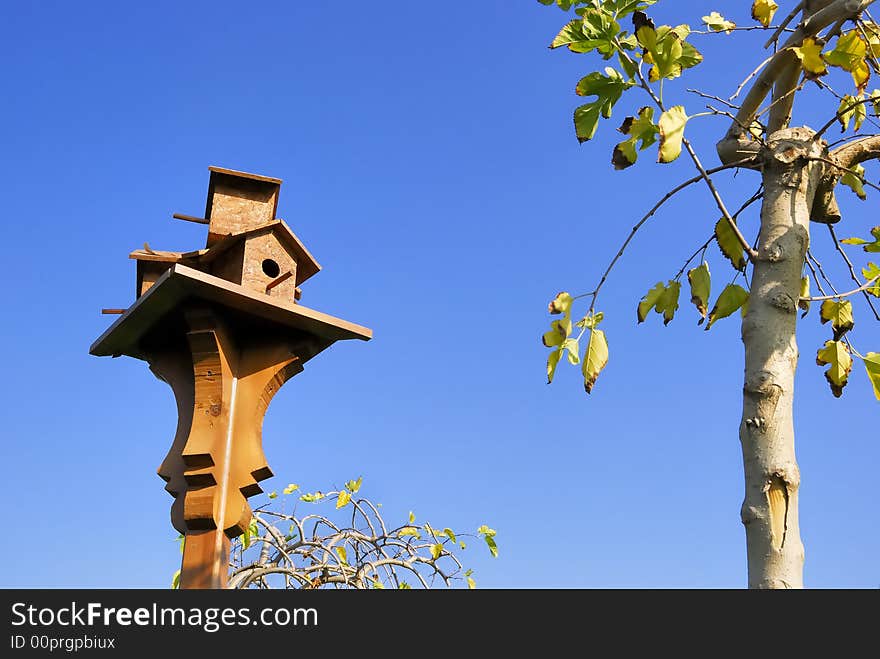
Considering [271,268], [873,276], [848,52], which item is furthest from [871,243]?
[271,268]

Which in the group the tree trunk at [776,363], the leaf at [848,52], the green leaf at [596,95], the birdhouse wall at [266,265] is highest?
Result: the birdhouse wall at [266,265]

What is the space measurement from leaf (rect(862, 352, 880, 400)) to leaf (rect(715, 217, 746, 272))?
28 centimetres

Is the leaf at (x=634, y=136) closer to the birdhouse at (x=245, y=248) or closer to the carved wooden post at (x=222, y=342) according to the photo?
the carved wooden post at (x=222, y=342)

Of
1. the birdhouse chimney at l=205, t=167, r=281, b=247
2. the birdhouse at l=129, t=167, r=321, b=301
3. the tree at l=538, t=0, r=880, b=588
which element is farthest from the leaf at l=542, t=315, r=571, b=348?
the birdhouse chimney at l=205, t=167, r=281, b=247

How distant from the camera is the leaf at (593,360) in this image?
148cm

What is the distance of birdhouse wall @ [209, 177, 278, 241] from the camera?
2.43 meters

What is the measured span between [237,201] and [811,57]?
61.6 inches

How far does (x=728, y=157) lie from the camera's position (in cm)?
170

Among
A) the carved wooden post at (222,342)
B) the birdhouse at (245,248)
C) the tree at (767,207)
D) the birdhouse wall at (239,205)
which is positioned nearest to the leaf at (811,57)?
the tree at (767,207)

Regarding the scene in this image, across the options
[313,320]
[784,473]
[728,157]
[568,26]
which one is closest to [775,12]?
[728,157]

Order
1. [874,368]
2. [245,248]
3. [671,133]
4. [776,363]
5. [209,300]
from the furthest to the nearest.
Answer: [245,248] < [209,300] < [874,368] < [776,363] < [671,133]

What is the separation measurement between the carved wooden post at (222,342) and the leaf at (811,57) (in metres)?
1.19

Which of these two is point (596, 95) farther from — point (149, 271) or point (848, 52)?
point (149, 271)

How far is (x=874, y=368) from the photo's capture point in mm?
1598
